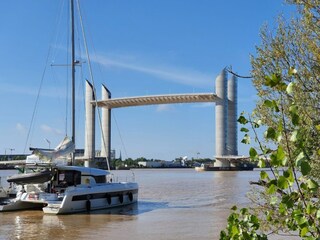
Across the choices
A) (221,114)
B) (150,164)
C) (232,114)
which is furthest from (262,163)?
(150,164)

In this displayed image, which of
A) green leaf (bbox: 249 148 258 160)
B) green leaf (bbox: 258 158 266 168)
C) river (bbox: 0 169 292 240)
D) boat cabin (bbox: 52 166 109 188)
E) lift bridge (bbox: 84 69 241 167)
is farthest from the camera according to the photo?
lift bridge (bbox: 84 69 241 167)

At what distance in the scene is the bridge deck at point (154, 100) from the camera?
93.2 m

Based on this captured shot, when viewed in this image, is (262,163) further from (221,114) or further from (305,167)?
(221,114)

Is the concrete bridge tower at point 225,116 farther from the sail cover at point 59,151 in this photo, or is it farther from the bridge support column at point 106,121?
the sail cover at point 59,151

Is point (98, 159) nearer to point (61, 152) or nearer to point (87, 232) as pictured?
point (61, 152)

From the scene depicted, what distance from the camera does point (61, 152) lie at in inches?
811

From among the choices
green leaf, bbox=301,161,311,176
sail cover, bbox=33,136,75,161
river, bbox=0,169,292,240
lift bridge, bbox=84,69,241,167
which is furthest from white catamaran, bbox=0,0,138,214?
lift bridge, bbox=84,69,241,167

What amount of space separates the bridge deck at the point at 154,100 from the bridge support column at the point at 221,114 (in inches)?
161

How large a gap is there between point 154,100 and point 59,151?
256 feet

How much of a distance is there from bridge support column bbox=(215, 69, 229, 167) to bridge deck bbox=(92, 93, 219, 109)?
4089mm

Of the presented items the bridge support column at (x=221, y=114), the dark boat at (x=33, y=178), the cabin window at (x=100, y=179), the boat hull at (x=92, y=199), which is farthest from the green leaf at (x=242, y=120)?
the bridge support column at (x=221, y=114)

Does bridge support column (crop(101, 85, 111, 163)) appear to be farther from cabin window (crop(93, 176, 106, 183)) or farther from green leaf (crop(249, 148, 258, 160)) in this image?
green leaf (crop(249, 148, 258, 160))

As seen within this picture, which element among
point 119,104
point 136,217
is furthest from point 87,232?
point 119,104

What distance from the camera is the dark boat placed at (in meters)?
18.3
